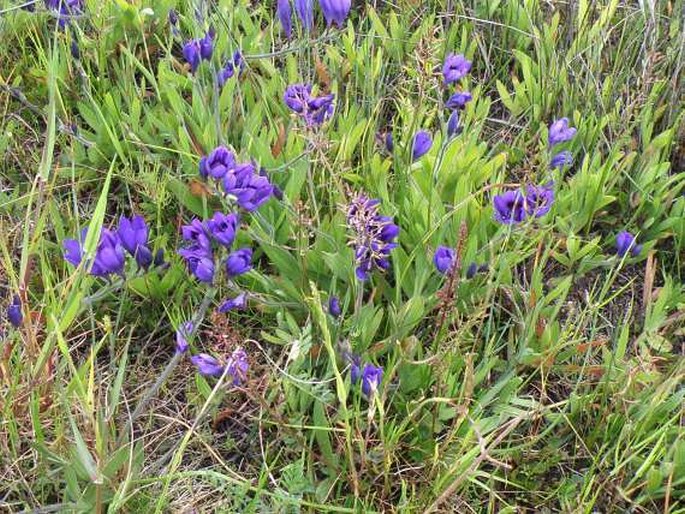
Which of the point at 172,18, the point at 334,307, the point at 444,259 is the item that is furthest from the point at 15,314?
the point at 172,18

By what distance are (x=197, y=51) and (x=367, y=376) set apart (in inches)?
37.8

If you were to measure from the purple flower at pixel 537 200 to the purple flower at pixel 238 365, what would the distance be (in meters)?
0.64

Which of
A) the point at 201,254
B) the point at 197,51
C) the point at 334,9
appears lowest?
the point at 201,254

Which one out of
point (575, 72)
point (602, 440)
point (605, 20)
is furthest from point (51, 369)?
point (605, 20)

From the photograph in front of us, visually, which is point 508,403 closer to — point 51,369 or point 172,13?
point 51,369

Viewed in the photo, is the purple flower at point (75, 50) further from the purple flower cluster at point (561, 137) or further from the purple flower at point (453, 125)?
the purple flower cluster at point (561, 137)

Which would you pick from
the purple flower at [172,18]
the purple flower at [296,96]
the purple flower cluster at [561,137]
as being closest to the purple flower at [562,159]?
the purple flower cluster at [561,137]

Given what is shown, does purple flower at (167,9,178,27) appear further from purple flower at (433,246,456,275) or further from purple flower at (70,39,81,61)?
purple flower at (433,246,456,275)

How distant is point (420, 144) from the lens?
186 cm

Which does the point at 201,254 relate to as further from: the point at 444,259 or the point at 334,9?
the point at 334,9

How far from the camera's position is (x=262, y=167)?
76.0 inches

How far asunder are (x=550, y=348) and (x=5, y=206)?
1310 mm

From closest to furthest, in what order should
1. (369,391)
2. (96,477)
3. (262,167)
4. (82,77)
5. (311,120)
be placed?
(96,477), (369,391), (311,120), (262,167), (82,77)

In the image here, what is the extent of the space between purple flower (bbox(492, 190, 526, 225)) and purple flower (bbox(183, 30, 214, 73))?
2.67 ft
